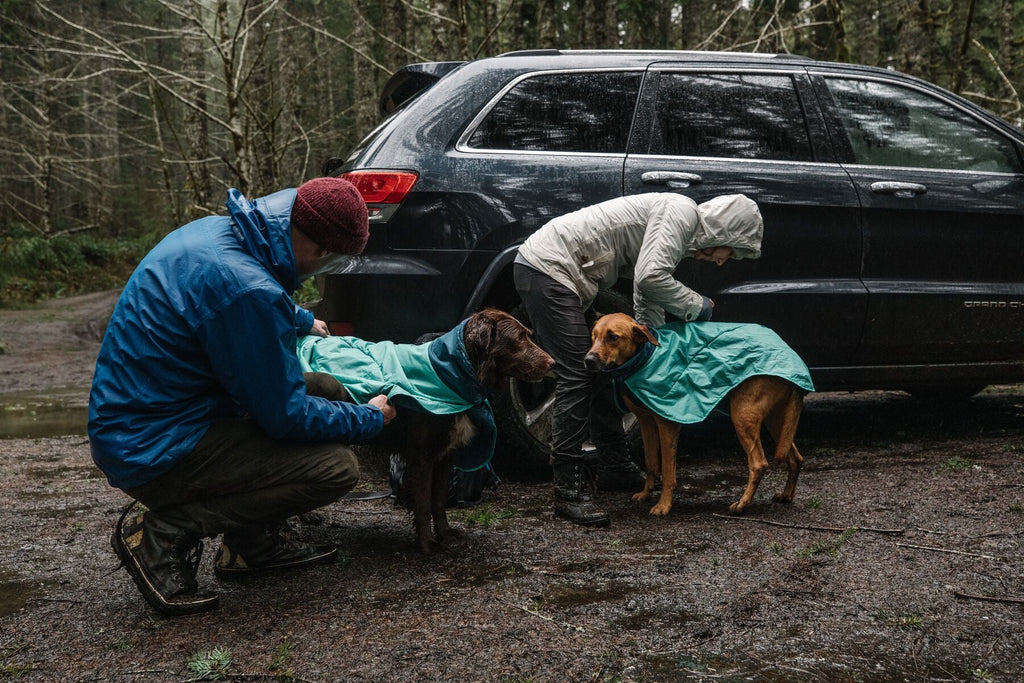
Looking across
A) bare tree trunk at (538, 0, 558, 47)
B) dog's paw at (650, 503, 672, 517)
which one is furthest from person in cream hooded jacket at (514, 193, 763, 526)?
bare tree trunk at (538, 0, 558, 47)

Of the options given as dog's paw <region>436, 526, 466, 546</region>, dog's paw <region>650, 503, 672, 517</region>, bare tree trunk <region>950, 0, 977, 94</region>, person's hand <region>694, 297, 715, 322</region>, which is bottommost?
dog's paw <region>650, 503, 672, 517</region>

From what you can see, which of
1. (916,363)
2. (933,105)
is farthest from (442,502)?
(933,105)

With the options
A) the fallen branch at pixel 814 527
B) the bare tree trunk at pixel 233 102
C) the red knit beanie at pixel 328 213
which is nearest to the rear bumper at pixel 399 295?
the red knit beanie at pixel 328 213

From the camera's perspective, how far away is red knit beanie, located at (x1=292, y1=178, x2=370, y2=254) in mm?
3109

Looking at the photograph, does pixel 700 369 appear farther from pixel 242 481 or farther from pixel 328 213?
pixel 242 481

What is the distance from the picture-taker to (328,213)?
3113 mm

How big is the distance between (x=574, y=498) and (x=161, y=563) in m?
1.91

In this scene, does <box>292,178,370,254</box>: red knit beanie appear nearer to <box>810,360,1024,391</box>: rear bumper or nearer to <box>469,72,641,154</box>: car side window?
<box>469,72,641,154</box>: car side window

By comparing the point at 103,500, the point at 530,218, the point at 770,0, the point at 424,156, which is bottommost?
the point at 103,500

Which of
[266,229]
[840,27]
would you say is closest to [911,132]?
[266,229]

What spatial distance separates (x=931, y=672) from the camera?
2461 mm

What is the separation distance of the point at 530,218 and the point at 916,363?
266cm

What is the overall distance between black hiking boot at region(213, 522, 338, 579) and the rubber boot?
1.18 metres

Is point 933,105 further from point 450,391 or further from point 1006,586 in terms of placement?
point 450,391
